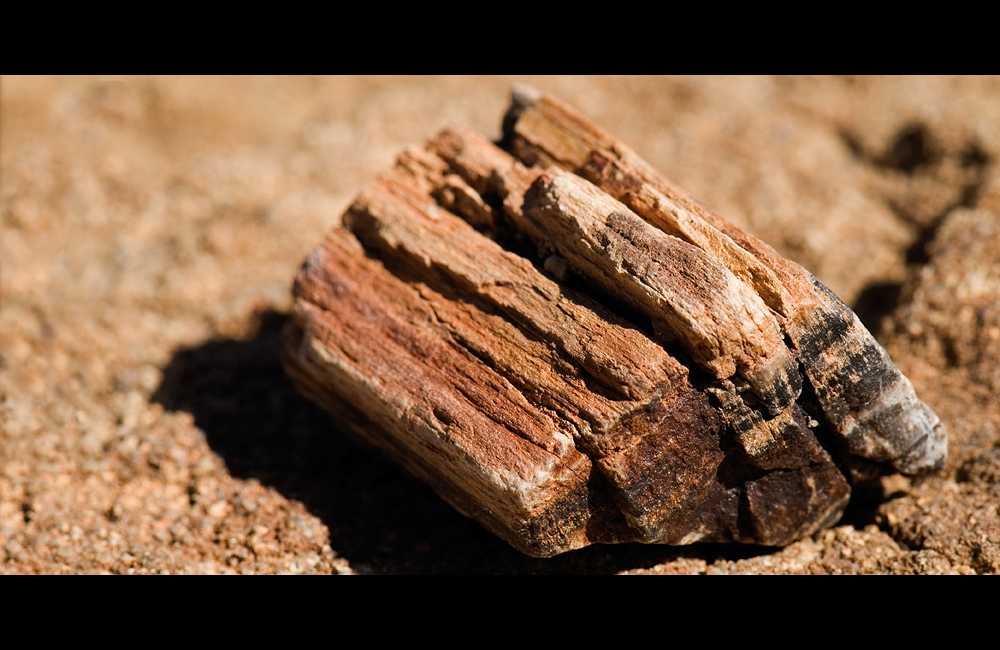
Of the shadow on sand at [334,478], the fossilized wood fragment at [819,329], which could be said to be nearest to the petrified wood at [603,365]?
the fossilized wood fragment at [819,329]

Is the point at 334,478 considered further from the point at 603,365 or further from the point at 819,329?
the point at 819,329

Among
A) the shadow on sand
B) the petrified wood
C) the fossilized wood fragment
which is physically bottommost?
the shadow on sand

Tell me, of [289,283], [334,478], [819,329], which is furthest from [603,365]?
[289,283]

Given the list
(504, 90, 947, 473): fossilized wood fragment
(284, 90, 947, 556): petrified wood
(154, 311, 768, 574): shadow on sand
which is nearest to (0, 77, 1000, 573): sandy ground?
(154, 311, 768, 574): shadow on sand

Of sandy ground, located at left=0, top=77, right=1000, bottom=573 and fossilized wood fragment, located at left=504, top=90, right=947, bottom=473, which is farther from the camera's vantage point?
sandy ground, located at left=0, top=77, right=1000, bottom=573

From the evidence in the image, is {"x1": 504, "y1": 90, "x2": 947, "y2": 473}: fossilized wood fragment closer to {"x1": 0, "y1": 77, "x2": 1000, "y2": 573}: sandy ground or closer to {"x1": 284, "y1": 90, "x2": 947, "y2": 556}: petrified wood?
{"x1": 284, "y1": 90, "x2": 947, "y2": 556}: petrified wood

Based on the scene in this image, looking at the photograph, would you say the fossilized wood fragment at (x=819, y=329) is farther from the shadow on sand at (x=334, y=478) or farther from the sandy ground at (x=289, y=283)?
the shadow on sand at (x=334, y=478)

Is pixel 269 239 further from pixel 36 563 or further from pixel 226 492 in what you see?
pixel 36 563
